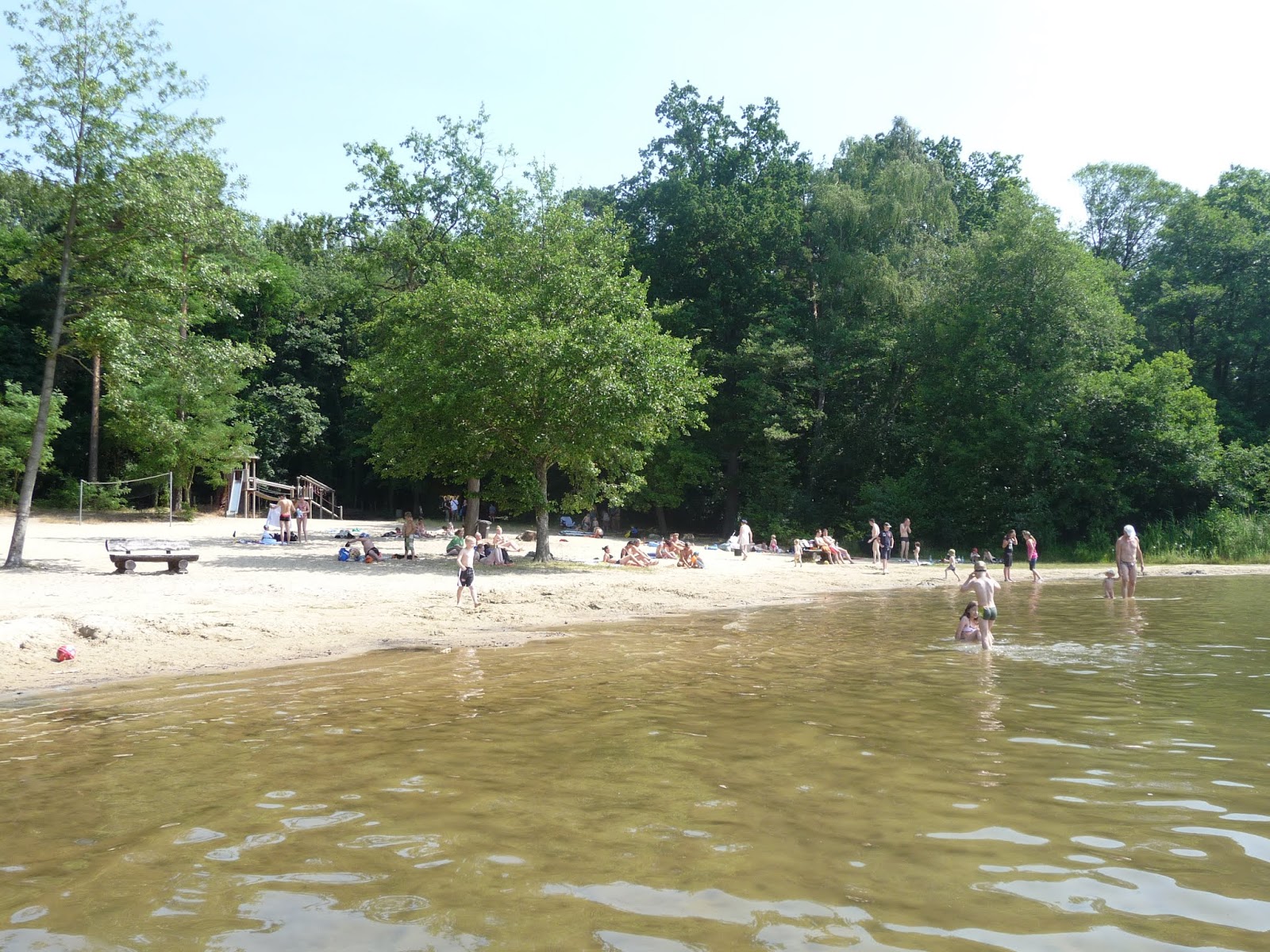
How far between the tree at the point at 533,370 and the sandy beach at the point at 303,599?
3.09 m

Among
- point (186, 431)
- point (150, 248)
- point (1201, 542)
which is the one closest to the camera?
point (150, 248)

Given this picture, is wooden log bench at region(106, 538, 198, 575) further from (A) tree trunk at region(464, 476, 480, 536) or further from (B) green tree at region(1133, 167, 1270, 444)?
(B) green tree at region(1133, 167, 1270, 444)

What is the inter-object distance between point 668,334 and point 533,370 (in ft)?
21.3

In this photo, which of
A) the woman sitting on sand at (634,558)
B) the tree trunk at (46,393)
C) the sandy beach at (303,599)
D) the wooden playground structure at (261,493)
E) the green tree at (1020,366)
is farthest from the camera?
the wooden playground structure at (261,493)

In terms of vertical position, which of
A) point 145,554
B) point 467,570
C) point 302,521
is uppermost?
point 302,521

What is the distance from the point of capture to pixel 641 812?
21.6ft

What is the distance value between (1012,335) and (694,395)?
18.9 metres

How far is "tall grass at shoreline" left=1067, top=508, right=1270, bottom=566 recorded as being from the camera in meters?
34.5

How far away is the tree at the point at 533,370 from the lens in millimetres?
25516

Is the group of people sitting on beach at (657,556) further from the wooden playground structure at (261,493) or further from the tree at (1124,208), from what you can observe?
the tree at (1124,208)

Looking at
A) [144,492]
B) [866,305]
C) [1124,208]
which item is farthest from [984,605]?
[1124,208]

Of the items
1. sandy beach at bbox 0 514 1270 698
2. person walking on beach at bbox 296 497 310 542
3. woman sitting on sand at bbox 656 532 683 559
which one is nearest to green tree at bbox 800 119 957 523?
sandy beach at bbox 0 514 1270 698

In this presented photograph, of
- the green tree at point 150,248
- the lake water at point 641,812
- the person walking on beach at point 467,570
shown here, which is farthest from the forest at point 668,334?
the lake water at point 641,812

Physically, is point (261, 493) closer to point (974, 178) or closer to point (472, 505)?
point (472, 505)
